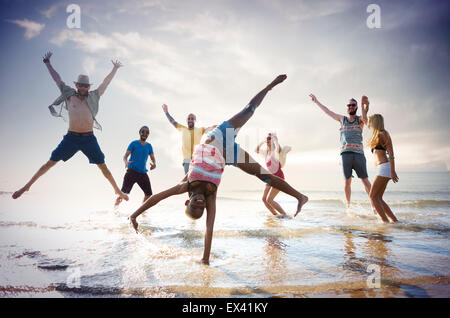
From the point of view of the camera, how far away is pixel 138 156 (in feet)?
24.4

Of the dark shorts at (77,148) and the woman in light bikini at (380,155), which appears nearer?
the dark shorts at (77,148)

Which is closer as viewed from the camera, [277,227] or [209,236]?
[209,236]

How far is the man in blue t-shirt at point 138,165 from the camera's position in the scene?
24.2ft

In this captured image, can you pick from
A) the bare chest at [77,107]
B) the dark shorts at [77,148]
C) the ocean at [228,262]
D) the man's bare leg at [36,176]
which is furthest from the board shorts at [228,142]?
the man's bare leg at [36,176]

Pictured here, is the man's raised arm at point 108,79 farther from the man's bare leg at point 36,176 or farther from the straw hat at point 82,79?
the man's bare leg at point 36,176

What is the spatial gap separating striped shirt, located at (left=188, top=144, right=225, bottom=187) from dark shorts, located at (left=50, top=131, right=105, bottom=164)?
344cm

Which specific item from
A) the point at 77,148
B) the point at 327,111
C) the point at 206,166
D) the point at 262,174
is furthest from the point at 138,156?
the point at 327,111

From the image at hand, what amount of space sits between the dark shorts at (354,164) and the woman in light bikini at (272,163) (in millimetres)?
1719

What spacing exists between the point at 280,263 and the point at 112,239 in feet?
10.4

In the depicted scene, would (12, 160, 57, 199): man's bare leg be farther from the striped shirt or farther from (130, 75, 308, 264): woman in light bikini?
the striped shirt

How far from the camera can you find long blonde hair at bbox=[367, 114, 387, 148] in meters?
5.71
